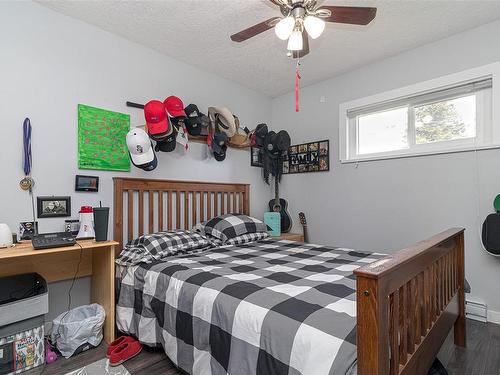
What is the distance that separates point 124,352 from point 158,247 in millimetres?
696

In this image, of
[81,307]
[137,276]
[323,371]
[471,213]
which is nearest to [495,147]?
[471,213]

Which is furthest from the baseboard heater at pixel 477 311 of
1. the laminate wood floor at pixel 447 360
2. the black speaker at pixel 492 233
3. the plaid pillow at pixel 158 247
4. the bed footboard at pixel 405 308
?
the plaid pillow at pixel 158 247

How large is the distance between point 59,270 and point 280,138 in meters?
2.58

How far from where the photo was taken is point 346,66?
118 inches

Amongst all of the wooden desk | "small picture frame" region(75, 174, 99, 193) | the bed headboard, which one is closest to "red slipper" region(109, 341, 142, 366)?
the wooden desk

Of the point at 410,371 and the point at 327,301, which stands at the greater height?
the point at 327,301

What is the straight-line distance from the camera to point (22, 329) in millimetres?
1660

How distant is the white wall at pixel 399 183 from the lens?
7.56 ft

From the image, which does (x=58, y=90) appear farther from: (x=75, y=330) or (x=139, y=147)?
(x=75, y=330)

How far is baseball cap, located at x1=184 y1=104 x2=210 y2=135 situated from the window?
157 cm

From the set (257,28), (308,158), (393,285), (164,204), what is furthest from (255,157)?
(393,285)

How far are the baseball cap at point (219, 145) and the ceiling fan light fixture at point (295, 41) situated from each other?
1.40 metres

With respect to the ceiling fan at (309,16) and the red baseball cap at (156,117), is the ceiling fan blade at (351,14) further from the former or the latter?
the red baseball cap at (156,117)

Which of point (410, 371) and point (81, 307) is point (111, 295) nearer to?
point (81, 307)
